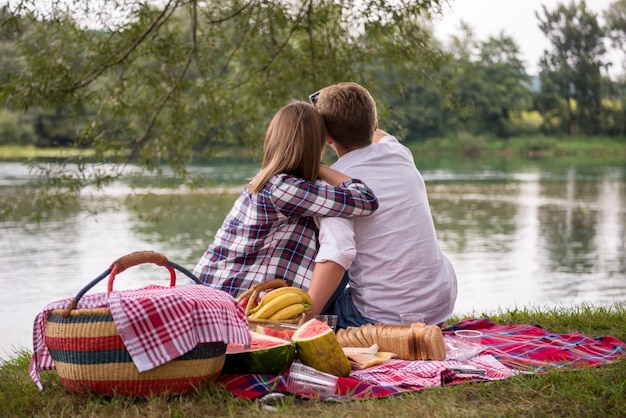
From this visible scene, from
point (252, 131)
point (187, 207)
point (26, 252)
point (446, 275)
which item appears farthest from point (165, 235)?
point (446, 275)

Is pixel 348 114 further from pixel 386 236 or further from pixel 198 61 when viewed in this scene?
Answer: pixel 198 61

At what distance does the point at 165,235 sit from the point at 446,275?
412 inches

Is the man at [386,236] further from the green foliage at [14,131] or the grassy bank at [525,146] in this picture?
the grassy bank at [525,146]

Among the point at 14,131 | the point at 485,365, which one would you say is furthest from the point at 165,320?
the point at 14,131

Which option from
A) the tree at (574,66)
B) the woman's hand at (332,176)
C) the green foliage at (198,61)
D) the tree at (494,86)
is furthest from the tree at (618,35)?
the woman's hand at (332,176)

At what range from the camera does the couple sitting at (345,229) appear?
363 centimetres

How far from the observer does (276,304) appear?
3451 mm

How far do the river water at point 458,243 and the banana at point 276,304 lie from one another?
107 inches

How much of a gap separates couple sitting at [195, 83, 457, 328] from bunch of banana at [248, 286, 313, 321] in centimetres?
16

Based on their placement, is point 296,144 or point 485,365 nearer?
point 485,365

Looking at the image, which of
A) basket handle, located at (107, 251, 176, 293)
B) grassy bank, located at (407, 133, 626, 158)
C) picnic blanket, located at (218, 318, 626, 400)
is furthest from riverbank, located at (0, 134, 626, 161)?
basket handle, located at (107, 251, 176, 293)

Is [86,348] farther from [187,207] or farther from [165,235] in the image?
[187,207]

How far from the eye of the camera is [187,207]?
1827 centimetres

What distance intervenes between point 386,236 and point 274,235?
51 cm
